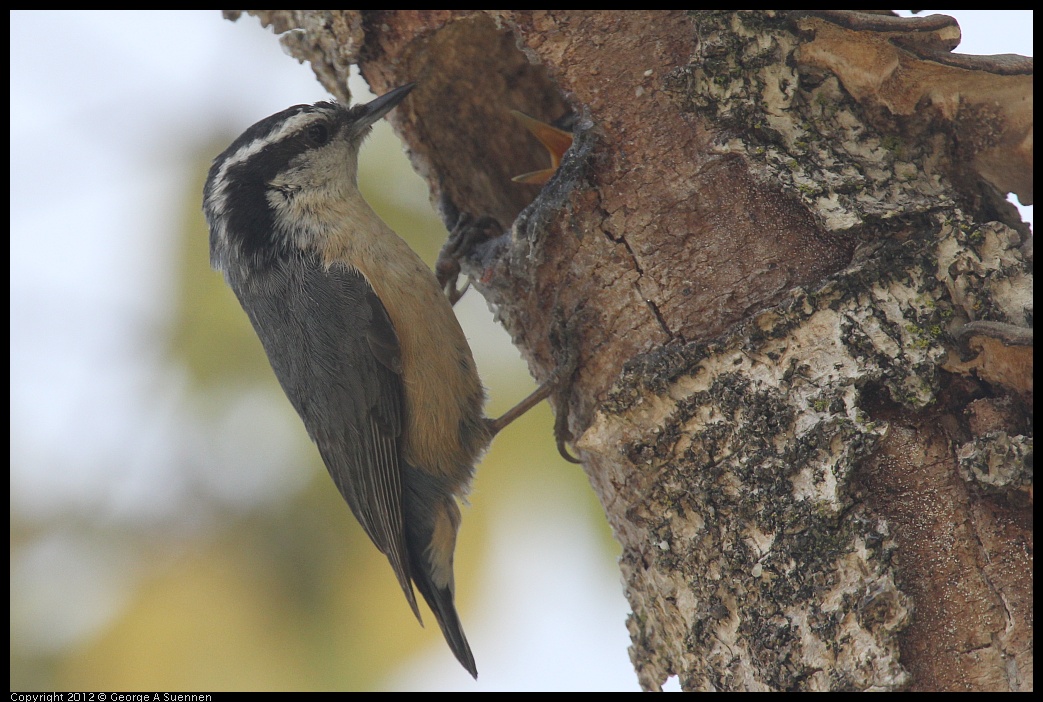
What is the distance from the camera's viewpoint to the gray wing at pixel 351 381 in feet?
10.2

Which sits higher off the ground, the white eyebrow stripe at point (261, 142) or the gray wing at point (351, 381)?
the white eyebrow stripe at point (261, 142)

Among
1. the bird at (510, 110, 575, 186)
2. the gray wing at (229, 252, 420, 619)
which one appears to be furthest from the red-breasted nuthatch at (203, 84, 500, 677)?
the bird at (510, 110, 575, 186)

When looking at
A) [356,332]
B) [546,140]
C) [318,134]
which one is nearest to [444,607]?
[356,332]

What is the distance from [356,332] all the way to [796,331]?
5.34 ft

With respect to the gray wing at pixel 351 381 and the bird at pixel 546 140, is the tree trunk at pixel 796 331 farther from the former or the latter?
the gray wing at pixel 351 381

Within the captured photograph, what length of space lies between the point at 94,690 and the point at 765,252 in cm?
281

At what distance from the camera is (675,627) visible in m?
2.19

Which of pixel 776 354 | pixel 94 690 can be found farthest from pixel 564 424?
pixel 94 690

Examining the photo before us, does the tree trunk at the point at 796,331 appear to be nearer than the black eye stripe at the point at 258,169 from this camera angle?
Yes

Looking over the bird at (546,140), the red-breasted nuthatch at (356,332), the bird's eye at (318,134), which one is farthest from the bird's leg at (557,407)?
the bird's eye at (318,134)

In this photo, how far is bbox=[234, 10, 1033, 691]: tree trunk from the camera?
1789 mm

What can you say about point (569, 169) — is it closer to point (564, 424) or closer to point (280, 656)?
point (564, 424)

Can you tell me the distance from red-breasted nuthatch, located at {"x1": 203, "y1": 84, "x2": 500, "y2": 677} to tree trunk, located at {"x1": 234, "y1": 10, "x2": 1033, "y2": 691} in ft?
1.72

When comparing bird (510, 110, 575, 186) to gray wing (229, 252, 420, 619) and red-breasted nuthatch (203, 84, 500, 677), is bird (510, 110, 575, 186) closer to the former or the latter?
red-breasted nuthatch (203, 84, 500, 677)
